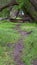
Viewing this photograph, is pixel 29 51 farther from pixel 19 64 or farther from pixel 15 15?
pixel 15 15

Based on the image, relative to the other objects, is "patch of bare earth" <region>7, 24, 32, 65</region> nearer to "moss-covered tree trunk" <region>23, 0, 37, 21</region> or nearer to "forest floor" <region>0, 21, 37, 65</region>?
"forest floor" <region>0, 21, 37, 65</region>

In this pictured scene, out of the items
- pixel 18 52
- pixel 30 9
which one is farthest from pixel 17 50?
pixel 30 9

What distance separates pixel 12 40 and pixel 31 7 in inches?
301

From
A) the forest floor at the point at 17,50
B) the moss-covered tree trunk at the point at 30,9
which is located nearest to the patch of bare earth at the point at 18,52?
the forest floor at the point at 17,50

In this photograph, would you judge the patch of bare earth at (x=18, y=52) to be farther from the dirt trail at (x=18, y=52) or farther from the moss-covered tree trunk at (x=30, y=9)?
the moss-covered tree trunk at (x=30, y=9)

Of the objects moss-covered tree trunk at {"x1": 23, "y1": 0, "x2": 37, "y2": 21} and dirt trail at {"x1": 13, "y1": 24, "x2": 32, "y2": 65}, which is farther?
moss-covered tree trunk at {"x1": 23, "y1": 0, "x2": 37, "y2": 21}

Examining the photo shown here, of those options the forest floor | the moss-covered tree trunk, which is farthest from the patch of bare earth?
the moss-covered tree trunk

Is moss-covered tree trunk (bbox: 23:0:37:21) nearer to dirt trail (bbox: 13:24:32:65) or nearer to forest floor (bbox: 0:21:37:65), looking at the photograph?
forest floor (bbox: 0:21:37:65)

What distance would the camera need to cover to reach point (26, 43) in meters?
7.45

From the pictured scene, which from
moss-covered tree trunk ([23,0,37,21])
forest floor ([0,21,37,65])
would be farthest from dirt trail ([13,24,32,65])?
moss-covered tree trunk ([23,0,37,21])

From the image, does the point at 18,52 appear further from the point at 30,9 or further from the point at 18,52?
the point at 30,9

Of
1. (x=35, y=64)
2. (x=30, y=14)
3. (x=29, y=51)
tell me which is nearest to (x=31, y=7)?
(x=30, y=14)

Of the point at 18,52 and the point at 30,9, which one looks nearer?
the point at 18,52

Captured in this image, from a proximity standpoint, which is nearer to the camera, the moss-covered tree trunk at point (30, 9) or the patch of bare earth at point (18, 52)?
the patch of bare earth at point (18, 52)
